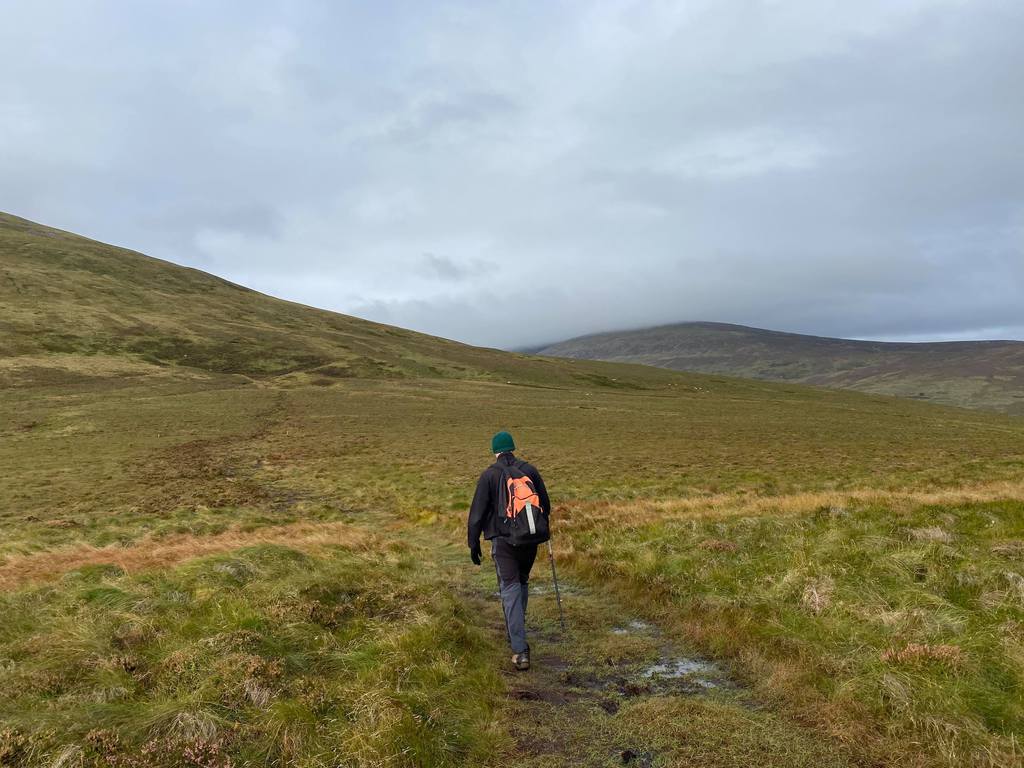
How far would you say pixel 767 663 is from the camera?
723cm

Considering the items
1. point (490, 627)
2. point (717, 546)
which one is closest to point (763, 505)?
point (717, 546)

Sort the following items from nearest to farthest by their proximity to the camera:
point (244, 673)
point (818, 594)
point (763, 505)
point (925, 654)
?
point (244, 673), point (925, 654), point (818, 594), point (763, 505)

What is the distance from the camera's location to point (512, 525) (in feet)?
26.6

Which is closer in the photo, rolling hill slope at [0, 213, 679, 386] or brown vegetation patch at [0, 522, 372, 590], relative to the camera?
brown vegetation patch at [0, 522, 372, 590]

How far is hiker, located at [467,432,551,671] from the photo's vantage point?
26.5ft

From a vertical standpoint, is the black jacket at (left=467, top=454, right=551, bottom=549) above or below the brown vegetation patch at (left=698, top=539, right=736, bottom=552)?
above

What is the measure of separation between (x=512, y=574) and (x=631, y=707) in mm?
2514

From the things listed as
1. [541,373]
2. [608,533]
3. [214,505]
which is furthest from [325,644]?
[541,373]

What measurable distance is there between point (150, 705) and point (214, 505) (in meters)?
20.5

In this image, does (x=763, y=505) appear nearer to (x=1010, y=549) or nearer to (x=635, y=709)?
(x=1010, y=549)

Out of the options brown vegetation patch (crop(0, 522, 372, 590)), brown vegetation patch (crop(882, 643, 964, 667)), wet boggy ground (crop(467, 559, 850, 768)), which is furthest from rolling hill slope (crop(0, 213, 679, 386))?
brown vegetation patch (crop(882, 643, 964, 667))

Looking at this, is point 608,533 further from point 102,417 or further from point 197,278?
point 197,278

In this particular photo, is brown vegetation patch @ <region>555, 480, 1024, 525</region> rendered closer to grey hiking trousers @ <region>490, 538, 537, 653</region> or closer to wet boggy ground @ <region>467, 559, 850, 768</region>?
wet boggy ground @ <region>467, 559, 850, 768</region>

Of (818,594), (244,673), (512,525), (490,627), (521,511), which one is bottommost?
(490,627)
